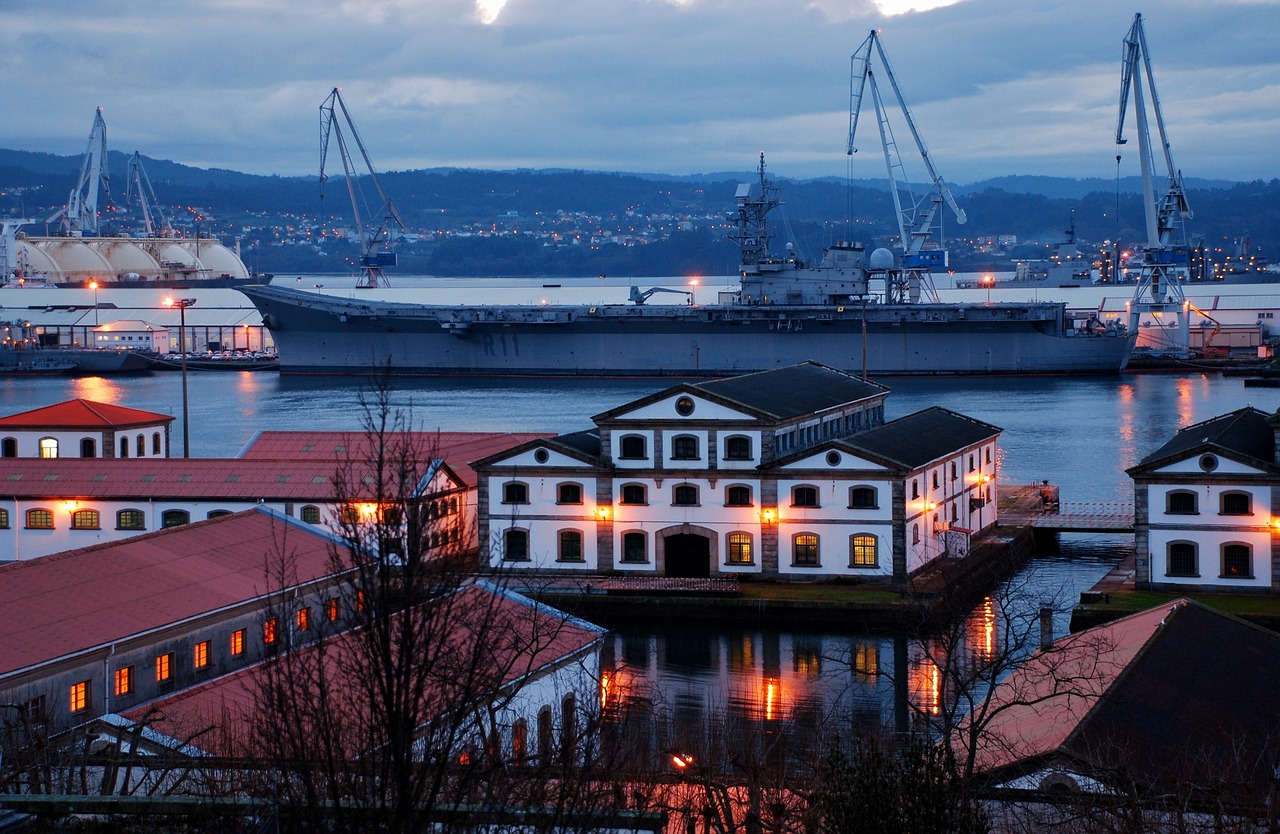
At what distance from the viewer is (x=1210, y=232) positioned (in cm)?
19525

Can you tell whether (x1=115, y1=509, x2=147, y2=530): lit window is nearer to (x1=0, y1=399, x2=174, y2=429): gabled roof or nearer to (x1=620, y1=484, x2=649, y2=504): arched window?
(x1=0, y1=399, x2=174, y2=429): gabled roof

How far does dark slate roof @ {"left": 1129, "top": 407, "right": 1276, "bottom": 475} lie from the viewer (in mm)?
18312

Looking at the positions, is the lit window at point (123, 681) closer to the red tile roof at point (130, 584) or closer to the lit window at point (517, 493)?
the red tile roof at point (130, 584)

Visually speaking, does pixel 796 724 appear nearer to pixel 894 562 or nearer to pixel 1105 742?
pixel 1105 742

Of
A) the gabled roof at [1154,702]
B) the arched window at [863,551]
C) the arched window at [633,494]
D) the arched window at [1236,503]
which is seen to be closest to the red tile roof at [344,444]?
the arched window at [633,494]

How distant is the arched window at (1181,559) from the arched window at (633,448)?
620 centimetres

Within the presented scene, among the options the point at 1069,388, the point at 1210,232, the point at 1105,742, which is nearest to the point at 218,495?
the point at 1105,742

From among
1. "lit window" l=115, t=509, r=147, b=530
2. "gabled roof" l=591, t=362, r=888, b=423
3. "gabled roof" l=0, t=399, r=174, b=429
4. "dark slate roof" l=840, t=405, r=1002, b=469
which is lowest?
"lit window" l=115, t=509, r=147, b=530

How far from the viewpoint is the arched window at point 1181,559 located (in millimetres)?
18359

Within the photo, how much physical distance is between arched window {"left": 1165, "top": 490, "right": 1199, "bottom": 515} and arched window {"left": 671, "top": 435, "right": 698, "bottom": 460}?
5.51 metres

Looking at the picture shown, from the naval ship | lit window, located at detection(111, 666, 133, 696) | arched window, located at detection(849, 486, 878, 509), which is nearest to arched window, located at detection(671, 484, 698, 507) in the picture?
arched window, located at detection(849, 486, 878, 509)

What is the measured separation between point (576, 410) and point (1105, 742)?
3562 centimetres

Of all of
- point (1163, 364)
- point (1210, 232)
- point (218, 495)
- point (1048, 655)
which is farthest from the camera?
point (1210, 232)

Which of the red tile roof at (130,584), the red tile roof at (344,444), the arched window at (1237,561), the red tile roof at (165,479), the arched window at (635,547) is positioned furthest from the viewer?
the red tile roof at (344,444)
